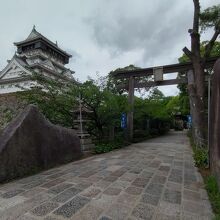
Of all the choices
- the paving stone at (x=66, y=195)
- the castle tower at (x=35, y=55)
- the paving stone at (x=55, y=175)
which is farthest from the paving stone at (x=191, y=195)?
the castle tower at (x=35, y=55)

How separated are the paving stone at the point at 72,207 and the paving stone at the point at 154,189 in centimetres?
117

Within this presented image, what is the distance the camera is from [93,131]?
9.95 metres

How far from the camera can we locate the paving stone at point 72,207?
9.03 feet

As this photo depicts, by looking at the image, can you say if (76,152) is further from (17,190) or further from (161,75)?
(161,75)

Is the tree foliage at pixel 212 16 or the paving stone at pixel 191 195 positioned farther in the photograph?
the tree foliage at pixel 212 16

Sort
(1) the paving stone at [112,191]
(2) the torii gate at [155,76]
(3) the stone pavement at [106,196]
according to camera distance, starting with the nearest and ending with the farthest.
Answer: (3) the stone pavement at [106,196] < (1) the paving stone at [112,191] < (2) the torii gate at [155,76]

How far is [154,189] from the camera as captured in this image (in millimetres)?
3799

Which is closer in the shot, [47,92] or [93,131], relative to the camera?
[47,92]

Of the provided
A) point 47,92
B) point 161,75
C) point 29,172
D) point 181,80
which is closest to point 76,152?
point 29,172

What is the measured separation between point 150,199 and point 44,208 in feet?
5.34

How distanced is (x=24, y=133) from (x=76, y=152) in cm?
242

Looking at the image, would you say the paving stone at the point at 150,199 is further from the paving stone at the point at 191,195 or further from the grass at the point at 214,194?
the grass at the point at 214,194

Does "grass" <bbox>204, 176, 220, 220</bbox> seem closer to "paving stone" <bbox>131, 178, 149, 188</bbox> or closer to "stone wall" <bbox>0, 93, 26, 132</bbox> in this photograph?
"paving stone" <bbox>131, 178, 149, 188</bbox>

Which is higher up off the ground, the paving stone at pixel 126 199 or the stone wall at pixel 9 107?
the stone wall at pixel 9 107
